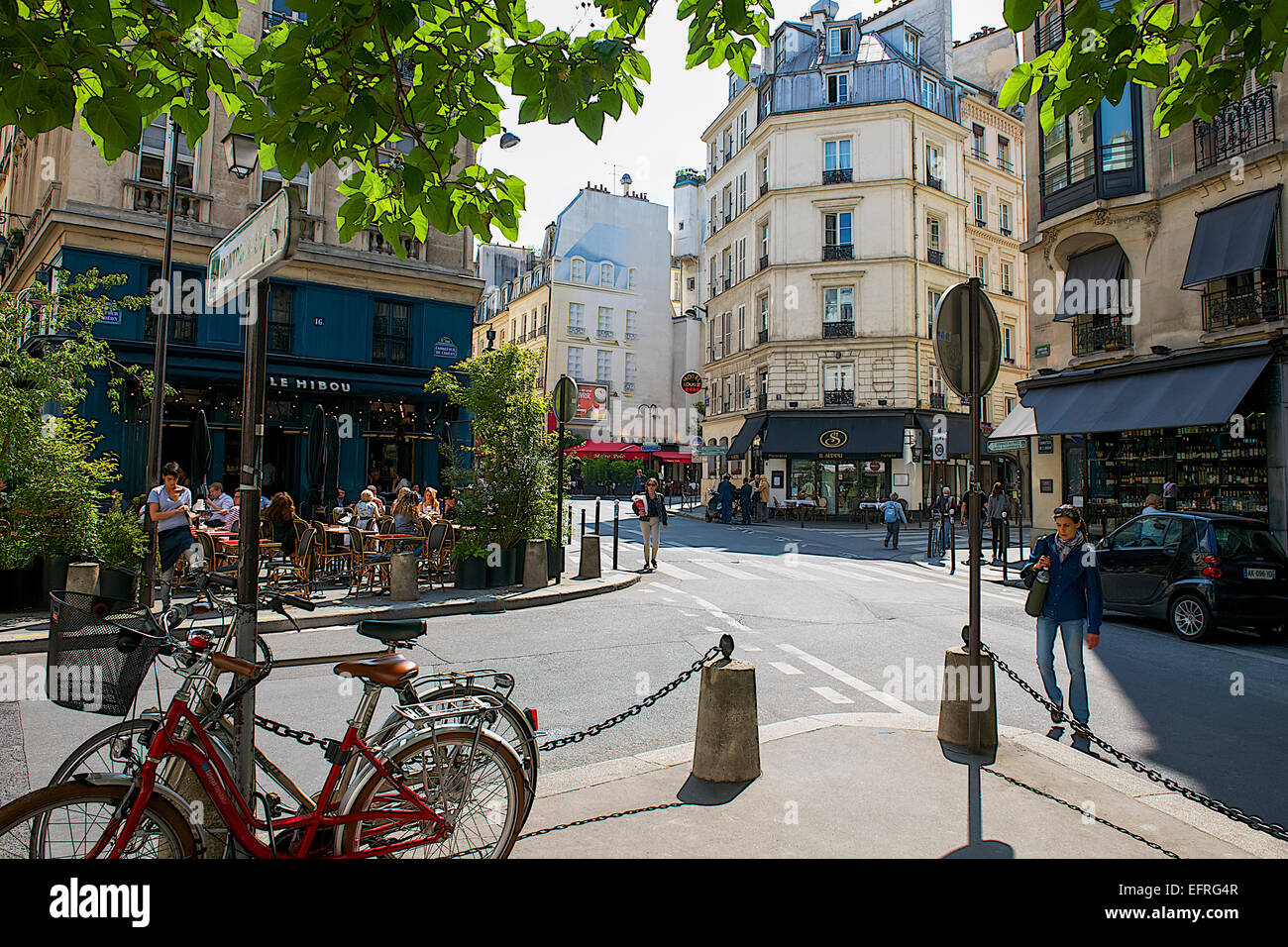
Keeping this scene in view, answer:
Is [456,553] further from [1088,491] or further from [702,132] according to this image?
[702,132]

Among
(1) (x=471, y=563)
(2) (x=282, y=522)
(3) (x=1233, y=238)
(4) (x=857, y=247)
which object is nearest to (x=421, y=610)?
(1) (x=471, y=563)

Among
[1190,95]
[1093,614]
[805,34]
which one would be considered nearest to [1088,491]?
[1093,614]

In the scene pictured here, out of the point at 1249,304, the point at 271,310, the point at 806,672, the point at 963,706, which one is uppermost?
the point at 271,310

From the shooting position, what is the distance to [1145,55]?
13.6 ft

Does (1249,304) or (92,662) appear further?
(1249,304)

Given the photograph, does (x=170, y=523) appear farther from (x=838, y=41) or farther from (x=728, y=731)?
(x=838, y=41)

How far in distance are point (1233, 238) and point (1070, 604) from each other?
1359cm

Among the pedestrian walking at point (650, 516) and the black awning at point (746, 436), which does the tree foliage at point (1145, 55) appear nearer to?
the pedestrian walking at point (650, 516)

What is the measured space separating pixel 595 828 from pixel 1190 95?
5039 millimetres

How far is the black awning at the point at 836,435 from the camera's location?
31.8 metres

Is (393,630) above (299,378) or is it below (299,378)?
below

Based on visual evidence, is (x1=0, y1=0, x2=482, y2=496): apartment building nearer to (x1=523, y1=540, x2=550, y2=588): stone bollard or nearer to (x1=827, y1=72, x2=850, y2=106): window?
(x1=523, y1=540, x2=550, y2=588): stone bollard

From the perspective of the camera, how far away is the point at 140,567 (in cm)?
988
